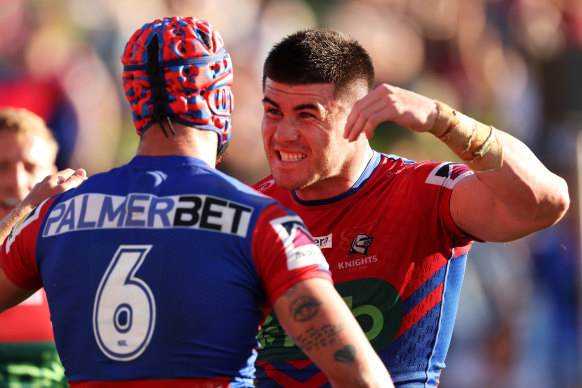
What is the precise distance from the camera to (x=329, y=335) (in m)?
2.49

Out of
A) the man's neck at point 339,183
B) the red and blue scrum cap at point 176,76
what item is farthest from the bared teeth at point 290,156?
the red and blue scrum cap at point 176,76

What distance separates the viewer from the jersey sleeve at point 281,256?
8.30ft

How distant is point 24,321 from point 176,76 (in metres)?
3.30

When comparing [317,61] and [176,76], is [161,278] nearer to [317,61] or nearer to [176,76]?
[176,76]

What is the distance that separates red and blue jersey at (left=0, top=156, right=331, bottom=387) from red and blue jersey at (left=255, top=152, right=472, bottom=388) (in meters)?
1.17

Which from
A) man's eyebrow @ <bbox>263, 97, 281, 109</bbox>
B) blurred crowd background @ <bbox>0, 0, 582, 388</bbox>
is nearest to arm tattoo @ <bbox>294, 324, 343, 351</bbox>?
man's eyebrow @ <bbox>263, 97, 281, 109</bbox>

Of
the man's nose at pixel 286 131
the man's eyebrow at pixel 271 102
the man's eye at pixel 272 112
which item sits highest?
the man's eyebrow at pixel 271 102

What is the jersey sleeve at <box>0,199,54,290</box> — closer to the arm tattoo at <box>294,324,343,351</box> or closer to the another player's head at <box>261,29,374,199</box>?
the arm tattoo at <box>294,324,343,351</box>

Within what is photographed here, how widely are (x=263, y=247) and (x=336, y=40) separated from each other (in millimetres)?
1911

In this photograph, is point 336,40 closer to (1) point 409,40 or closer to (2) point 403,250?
(2) point 403,250

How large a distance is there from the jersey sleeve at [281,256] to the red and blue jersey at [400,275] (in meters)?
1.23

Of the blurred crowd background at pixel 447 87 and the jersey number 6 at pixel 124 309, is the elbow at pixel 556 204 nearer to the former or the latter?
the jersey number 6 at pixel 124 309

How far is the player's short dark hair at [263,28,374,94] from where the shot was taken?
4023mm

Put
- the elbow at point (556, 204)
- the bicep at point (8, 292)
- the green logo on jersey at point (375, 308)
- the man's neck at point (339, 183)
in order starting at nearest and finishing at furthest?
the bicep at point (8, 292) → the elbow at point (556, 204) → the green logo on jersey at point (375, 308) → the man's neck at point (339, 183)
